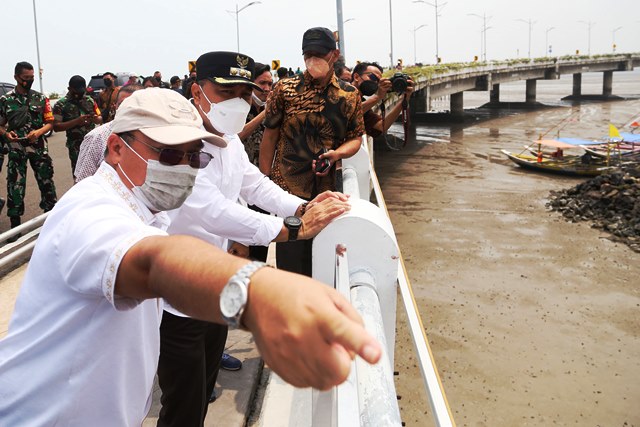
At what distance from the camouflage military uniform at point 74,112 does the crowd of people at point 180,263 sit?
5.47m

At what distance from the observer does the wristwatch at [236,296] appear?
842mm

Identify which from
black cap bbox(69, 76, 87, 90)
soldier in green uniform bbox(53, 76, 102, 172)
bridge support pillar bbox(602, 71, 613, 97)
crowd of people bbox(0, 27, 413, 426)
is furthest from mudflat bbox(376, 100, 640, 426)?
bridge support pillar bbox(602, 71, 613, 97)

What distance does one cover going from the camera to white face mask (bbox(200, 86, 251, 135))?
9.64 ft

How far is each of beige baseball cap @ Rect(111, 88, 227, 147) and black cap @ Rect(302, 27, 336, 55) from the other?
2109 millimetres

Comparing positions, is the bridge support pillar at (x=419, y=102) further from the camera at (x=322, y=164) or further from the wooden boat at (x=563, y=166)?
the camera at (x=322, y=164)

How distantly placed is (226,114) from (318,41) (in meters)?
0.96

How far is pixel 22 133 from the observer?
24.4 feet

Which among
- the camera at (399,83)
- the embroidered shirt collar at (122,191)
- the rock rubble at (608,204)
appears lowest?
the rock rubble at (608,204)

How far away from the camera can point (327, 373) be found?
741 millimetres

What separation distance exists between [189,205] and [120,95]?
12.1 feet

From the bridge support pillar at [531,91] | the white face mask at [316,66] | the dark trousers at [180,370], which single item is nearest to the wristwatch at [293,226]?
the dark trousers at [180,370]

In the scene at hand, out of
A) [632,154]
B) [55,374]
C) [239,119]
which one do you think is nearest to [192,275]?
[55,374]

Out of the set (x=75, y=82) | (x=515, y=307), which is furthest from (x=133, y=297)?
(x=515, y=307)

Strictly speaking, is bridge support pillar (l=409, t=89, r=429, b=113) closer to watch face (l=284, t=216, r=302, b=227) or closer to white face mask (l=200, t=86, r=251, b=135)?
white face mask (l=200, t=86, r=251, b=135)
